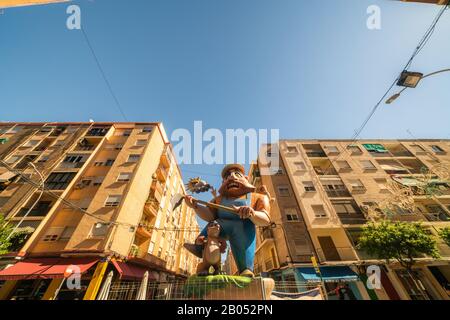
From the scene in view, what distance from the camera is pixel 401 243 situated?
37.6 ft

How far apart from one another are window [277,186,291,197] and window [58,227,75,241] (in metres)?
17.7

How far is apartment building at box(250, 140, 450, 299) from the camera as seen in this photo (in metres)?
13.4

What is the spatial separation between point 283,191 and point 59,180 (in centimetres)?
2094

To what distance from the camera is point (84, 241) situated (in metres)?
11.8

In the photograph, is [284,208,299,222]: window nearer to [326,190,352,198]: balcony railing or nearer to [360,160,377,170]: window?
[326,190,352,198]: balcony railing

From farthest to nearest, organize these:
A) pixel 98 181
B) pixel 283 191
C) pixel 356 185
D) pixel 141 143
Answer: pixel 141 143 → pixel 283 191 → pixel 356 185 → pixel 98 181

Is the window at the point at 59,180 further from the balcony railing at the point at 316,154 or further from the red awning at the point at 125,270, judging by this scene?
the balcony railing at the point at 316,154

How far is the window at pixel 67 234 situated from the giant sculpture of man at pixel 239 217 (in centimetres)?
1367

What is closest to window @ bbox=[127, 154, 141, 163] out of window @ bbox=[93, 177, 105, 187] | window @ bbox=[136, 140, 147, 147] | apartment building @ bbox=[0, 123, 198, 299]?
apartment building @ bbox=[0, 123, 198, 299]

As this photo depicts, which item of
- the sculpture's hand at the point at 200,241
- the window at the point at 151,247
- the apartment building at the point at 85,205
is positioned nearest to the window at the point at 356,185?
the apartment building at the point at 85,205

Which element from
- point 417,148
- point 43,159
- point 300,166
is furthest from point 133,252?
point 417,148

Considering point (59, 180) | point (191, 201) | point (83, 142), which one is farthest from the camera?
point (83, 142)

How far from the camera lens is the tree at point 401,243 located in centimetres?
1137

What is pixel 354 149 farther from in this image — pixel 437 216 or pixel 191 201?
pixel 191 201
